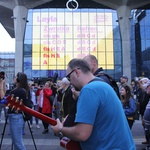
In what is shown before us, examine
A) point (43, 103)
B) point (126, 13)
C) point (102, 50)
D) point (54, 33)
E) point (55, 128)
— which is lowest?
point (43, 103)

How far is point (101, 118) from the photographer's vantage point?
6.33 feet

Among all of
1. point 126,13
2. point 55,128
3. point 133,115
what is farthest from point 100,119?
point 126,13

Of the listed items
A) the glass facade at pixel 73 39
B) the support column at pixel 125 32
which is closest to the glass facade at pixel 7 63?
the glass facade at pixel 73 39

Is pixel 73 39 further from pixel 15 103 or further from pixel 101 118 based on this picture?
pixel 101 118

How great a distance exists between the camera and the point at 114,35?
34062 mm

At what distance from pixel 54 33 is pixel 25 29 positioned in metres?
3.85

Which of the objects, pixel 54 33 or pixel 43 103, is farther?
pixel 54 33

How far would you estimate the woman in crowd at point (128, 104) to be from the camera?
592 cm

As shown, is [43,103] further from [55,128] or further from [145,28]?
[145,28]

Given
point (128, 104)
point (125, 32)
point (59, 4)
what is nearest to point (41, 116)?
point (128, 104)

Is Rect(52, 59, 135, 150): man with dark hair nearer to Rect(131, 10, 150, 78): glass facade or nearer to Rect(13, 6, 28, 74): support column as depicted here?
Rect(13, 6, 28, 74): support column

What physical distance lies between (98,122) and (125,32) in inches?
1246

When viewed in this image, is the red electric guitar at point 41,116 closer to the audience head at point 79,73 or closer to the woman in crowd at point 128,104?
the audience head at point 79,73

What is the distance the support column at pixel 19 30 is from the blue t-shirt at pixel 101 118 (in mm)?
30447
